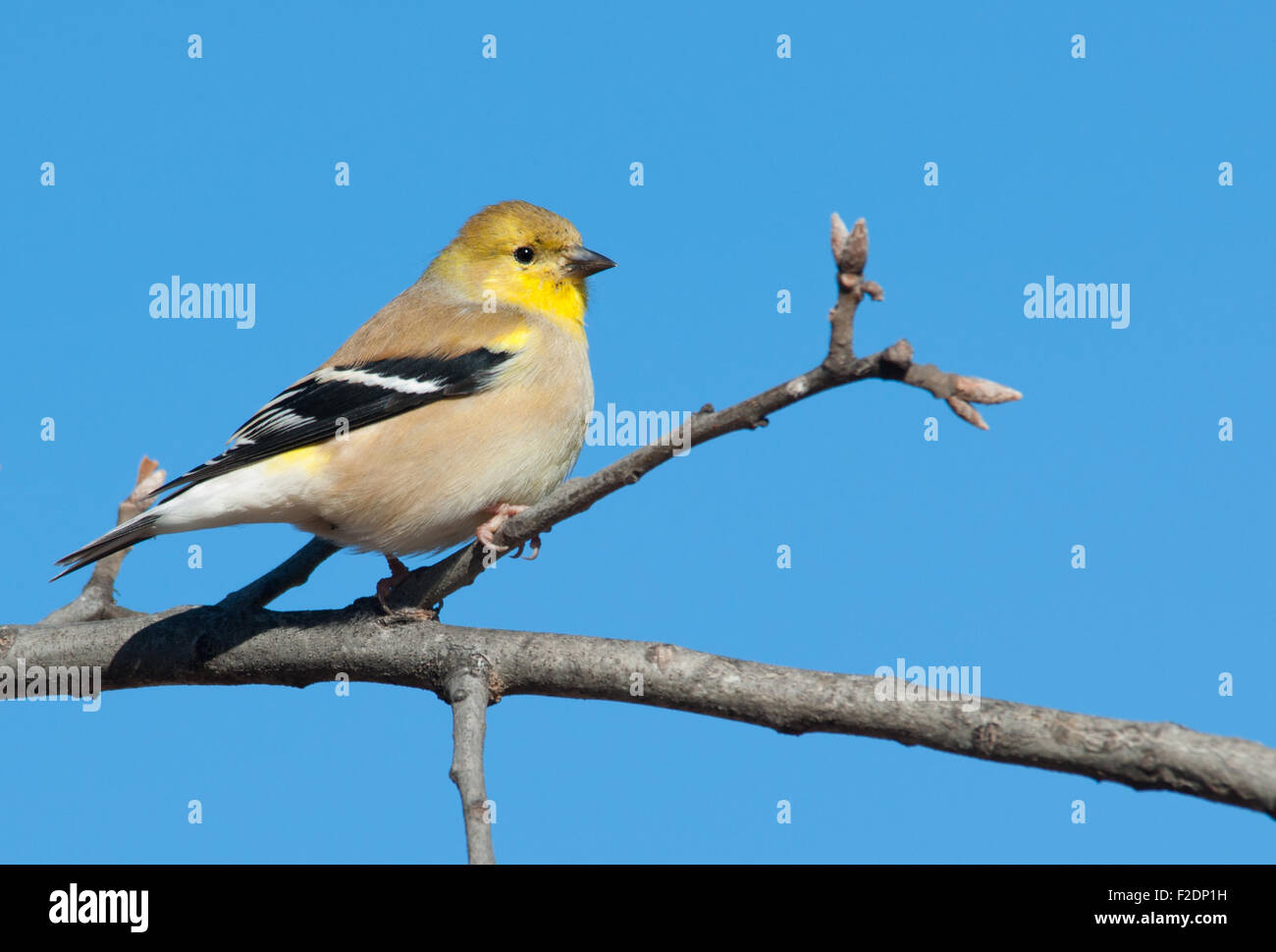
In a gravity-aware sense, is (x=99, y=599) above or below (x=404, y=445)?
below

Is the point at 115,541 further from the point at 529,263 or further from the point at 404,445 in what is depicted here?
the point at 529,263

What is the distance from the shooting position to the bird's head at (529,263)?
8203 mm

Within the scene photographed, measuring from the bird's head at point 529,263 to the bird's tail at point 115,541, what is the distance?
2.83 meters

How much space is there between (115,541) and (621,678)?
9.98 ft

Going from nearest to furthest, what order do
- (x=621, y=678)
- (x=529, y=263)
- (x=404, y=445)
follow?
(x=621, y=678) < (x=404, y=445) < (x=529, y=263)

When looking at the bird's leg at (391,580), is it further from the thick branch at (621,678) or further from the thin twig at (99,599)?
the thin twig at (99,599)

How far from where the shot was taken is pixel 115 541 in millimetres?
6250

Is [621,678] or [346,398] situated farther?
[346,398]

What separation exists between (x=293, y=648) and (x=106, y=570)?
99.9 inches

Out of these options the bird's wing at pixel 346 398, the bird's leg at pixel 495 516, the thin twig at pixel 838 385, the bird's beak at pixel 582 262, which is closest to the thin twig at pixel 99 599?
the bird's wing at pixel 346 398

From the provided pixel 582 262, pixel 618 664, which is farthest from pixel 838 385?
pixel 582 262

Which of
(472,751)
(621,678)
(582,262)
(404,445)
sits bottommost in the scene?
(472,751)
